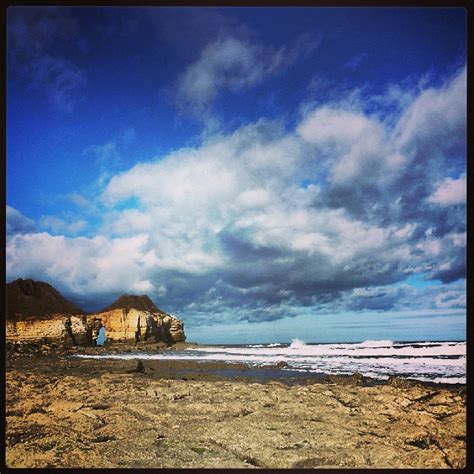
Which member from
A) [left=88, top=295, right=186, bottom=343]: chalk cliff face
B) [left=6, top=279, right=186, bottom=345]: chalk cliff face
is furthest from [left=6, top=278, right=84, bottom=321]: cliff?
[left=88, top=295, right=186, bottom=343]: chalk cliff face

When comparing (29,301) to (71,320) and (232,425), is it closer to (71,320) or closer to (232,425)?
(71,320)

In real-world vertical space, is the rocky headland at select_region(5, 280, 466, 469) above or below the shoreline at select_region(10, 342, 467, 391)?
above

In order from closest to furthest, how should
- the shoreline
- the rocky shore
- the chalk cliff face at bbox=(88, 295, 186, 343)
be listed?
the rocky shore < the shoreline < the chalk cliff face at bbox=(88, 295, 186, 343)

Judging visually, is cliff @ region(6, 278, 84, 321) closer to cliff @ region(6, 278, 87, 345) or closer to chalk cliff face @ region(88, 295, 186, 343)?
cliff @ region(6, 278, 87, 345)

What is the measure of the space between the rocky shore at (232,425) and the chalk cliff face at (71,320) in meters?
11.1

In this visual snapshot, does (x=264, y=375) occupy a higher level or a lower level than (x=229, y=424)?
lower

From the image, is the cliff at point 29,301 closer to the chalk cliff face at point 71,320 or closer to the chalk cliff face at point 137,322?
the chalk cliff face at point 71,320

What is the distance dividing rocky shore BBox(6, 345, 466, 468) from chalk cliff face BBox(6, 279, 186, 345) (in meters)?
11.1

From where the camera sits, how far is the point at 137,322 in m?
19.4

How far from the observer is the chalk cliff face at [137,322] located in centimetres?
1936

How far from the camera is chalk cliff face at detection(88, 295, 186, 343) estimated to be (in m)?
19.4

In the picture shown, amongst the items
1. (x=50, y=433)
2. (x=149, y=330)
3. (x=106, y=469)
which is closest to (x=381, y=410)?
(x=106, y=469)

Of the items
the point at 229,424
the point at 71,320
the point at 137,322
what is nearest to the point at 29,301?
the point at 71,320

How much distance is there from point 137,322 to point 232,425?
1553 cm
